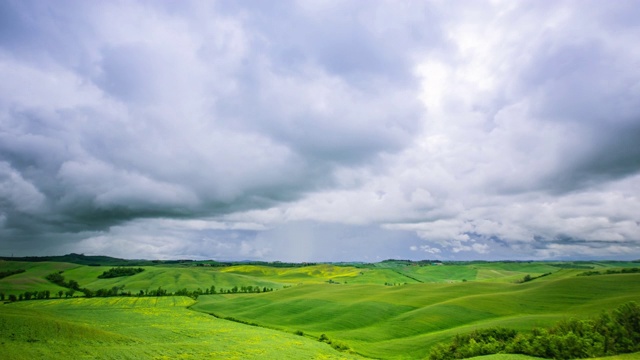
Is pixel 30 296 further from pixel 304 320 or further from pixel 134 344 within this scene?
pixel 134 344

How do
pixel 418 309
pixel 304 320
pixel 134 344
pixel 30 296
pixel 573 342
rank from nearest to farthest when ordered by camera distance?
pixel 573 342, pixel 134 344, pixel 418 309, pixel 304 320, pixel 30 296

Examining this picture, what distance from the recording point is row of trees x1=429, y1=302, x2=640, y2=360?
40844 millimetres

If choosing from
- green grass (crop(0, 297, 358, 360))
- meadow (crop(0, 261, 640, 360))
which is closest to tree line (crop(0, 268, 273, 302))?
meadow (crop(0, 261, 640, 360))

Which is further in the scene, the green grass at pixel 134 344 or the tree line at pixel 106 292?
the tree line at pixel 106 292

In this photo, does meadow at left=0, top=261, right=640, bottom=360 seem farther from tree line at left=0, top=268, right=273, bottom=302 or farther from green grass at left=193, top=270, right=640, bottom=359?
tree line at left=0, top=268, right=273, bottom=302

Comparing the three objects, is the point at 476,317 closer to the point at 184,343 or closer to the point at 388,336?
the point at 388,336

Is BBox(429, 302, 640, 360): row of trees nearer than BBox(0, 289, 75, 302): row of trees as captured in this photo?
Yes

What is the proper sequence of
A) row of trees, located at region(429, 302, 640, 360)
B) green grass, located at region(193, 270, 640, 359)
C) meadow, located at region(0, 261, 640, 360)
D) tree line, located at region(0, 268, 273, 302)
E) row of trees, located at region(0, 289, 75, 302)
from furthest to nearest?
tree line, located at region(0, 268, 273, 302) < row of trees, located at region(0, 289, 75, 302) < green grass, located at region(193, 270, 640, 359) < meadow, located at region(0, 261, 640, 360) < row of trees, located at region(429, 302, 640, 360)

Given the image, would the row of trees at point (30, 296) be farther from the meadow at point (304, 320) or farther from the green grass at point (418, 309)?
the green grass at point (418, 309)

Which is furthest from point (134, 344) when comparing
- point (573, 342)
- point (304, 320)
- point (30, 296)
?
point (30, 296)

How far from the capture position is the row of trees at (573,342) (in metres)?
40.8

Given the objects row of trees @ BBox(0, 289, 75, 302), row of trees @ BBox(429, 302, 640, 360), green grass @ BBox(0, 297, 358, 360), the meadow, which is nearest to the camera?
row of trees @ BBox(429, 302, 640, 360)

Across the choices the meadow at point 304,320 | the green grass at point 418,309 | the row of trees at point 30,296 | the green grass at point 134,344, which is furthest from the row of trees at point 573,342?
the row of trees at point 30,296

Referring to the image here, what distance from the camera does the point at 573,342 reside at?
1619 inches
